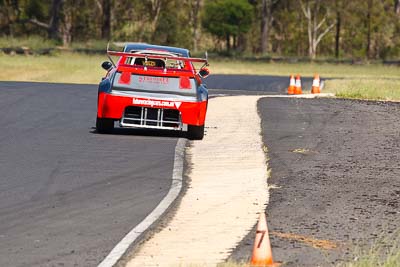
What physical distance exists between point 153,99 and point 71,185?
17.2ft

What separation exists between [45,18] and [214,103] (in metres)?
58.0

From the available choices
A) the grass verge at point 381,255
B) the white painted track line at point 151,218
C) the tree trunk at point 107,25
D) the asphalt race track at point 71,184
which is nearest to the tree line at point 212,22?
the tree trunk at point 107,25

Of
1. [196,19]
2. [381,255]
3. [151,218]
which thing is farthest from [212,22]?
[381,255]

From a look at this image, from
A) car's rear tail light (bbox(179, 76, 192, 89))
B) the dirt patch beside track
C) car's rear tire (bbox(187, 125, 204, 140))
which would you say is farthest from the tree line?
the dirt patch beside track

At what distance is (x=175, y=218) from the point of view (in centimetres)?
1075

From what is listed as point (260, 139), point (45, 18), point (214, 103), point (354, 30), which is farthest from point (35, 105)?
point (354, 30)

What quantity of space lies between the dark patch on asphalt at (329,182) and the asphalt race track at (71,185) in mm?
1338

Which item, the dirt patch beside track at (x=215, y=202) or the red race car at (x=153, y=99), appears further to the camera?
the red race car at (x=153, y=99)

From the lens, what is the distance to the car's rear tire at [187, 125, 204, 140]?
17.9 meters

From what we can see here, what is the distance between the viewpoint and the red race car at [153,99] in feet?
58.1

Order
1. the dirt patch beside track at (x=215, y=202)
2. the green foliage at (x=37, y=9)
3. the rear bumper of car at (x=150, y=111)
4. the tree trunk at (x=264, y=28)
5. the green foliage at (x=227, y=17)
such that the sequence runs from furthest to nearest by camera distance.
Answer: the green foliage at (x=227, y=17), the green foliage at (x=37, y=9), the tree trunk at (x=264, y=28), the rear bumper of car at (x=150, y=111), the dirt patch beside track at (x=215, y=202)

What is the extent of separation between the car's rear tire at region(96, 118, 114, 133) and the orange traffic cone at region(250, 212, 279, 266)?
10.1 metres

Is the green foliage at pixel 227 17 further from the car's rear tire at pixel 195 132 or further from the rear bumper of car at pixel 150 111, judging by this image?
the rear bumper of car at pixel 150 111

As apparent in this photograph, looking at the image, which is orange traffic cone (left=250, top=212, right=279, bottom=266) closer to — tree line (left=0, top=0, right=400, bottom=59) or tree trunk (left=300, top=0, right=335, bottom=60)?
tree line (left=0, top=0, right=400, bottom=59)
